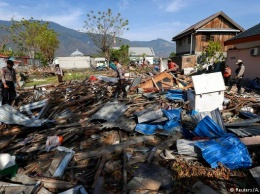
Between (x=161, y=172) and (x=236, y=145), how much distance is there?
158 centimetres

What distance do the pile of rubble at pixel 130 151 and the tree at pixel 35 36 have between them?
121ft

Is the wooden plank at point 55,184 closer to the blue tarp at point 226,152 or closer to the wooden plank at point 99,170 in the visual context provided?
the wooden plank at point 99,170

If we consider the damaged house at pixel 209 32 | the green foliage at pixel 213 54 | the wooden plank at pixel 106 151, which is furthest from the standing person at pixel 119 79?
the damaged house at pixel 209 32

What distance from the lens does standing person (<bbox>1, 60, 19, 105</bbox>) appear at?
23.4ft

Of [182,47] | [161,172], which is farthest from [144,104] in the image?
[182,47]

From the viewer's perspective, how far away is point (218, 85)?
20.9ft

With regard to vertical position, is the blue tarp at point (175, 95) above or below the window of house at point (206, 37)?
below

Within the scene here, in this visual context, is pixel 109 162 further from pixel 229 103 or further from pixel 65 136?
pixel 229 103

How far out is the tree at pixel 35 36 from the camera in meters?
38.9

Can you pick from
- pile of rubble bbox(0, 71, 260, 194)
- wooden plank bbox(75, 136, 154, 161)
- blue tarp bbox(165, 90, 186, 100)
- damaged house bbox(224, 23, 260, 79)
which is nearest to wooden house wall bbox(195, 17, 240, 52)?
damaged house bbox(224, 23, 260, 79)

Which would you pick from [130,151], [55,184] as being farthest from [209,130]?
[55,184]

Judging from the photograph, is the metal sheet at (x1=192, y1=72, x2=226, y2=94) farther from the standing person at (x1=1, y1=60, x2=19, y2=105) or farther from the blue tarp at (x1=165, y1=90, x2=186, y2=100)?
the standing person at (x1=1, y1=60, x2=19, y2=105)

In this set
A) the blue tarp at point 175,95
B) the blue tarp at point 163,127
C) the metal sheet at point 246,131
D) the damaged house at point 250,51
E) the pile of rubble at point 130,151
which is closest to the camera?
the pile of rubble at point 130,151

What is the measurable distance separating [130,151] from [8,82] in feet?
19.5
